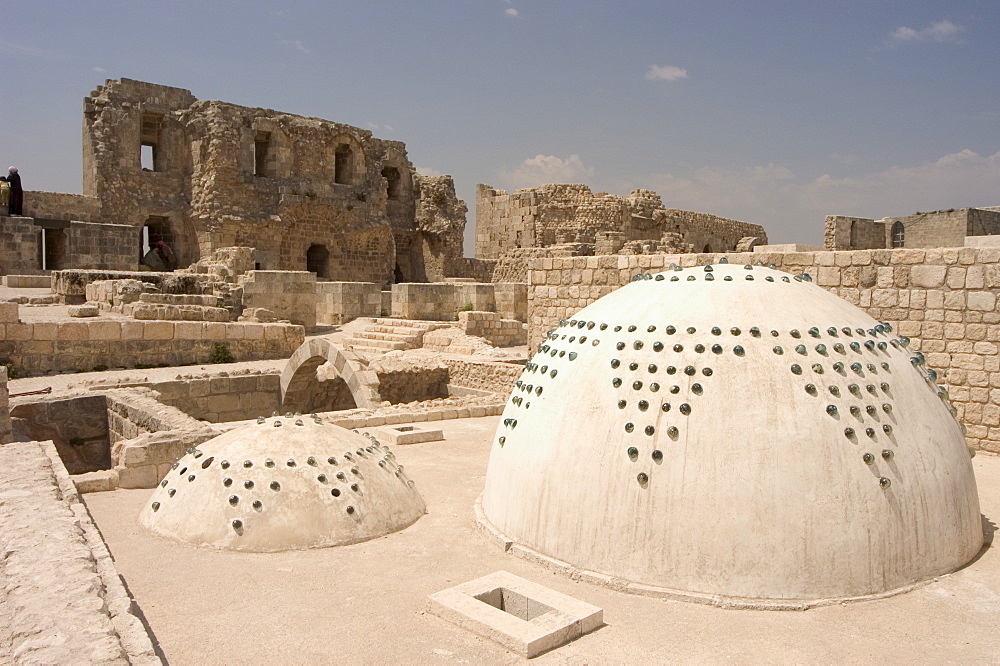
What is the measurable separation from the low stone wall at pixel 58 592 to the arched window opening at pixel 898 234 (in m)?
23.4

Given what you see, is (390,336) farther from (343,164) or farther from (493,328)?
(343,164)

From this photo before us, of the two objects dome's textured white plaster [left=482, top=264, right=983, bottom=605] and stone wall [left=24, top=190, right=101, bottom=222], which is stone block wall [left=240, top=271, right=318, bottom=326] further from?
dome's textured white plaster [left=482, top=264, right=983, bottom=605]

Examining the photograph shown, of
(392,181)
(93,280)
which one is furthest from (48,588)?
(392,181)

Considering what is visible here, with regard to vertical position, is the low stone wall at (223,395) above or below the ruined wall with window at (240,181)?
below

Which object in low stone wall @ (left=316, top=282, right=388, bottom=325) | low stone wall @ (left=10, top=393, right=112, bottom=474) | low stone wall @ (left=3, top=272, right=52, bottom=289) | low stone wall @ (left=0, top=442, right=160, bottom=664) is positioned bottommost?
low stone wall @ (left=10, top=393, right=112, bottom=474)

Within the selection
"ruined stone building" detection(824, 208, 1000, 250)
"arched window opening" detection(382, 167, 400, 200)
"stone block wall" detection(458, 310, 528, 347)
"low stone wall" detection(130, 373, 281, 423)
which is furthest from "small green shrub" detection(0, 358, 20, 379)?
"ruined stone building" detection(824, 208, 1000, 250)

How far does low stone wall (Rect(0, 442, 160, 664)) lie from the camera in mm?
2454

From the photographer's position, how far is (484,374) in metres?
12.5

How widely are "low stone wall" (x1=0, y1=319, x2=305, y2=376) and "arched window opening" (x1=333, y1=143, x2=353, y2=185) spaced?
14.0 m

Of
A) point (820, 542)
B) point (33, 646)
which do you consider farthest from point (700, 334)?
point (33, 646)

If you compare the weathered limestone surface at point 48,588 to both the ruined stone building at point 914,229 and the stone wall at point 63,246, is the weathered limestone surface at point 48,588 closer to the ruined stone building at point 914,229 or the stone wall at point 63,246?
the stone wall at point 63,246

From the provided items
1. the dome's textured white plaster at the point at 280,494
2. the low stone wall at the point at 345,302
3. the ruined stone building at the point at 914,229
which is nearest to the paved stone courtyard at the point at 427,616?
the dome's textured white plaster at the point at 280,494

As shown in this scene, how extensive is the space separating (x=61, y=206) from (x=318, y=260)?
824cm

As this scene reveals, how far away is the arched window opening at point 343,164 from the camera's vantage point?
88.3 ft
